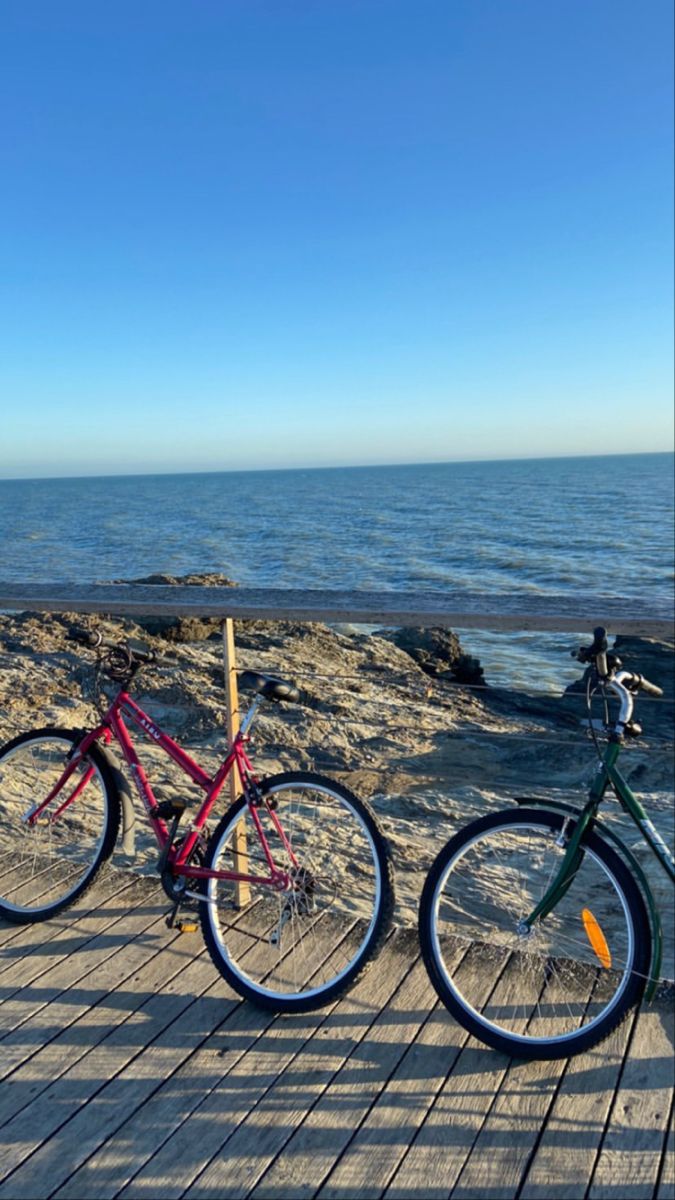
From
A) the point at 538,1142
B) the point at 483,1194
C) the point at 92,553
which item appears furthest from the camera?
the point at 92,553

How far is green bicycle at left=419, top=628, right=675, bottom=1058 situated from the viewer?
7.55 feet

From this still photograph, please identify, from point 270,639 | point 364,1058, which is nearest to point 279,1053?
point 364,1058

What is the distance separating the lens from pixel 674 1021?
252 centimetres

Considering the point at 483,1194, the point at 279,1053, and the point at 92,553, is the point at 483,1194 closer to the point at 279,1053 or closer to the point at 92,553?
the point at 279,1053

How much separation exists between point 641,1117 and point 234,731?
5.48ft

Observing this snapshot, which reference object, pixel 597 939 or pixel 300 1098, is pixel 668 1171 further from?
pixel 300 1098

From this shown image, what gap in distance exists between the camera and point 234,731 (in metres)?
3.07

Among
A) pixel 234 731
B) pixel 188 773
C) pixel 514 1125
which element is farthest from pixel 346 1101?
pixel 234 731

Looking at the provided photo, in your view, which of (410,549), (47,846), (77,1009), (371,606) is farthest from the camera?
(410,549)

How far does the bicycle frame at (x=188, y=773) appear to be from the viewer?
8.96 feet

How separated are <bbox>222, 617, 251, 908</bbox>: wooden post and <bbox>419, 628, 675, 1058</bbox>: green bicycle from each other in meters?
0.73

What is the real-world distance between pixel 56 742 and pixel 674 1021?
2.25m

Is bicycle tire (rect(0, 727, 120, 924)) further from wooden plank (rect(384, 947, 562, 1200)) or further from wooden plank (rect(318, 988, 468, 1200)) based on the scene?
wooden plank (rect(384, 947, 562, 1200))

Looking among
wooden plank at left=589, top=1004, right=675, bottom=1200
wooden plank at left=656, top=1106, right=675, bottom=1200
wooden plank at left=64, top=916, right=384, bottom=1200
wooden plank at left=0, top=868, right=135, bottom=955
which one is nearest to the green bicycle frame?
wooden plank at left=589, top=1004, right=675, bottom=1200
